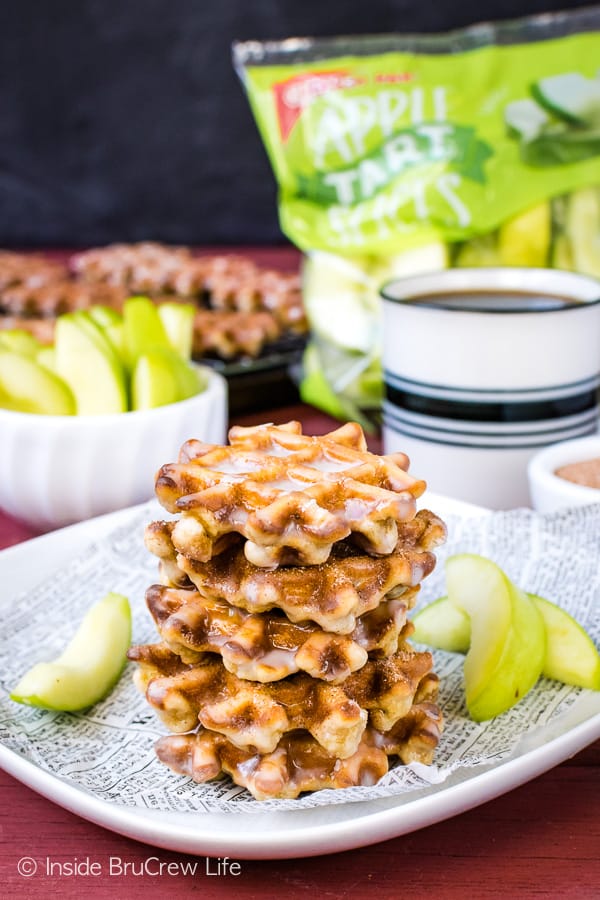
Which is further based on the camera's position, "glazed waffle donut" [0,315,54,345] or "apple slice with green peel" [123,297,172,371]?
"glazed waffle donut" [0,315,54,345]

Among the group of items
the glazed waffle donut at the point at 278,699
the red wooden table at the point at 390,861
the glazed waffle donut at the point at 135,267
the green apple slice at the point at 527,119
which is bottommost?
the glazed waffle donut at the point at 135,267

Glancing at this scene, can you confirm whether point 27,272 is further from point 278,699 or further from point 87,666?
point 278,699

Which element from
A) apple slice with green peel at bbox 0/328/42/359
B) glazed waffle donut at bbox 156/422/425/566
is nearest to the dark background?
apple slice with green peel at bbox 0/328/42/359

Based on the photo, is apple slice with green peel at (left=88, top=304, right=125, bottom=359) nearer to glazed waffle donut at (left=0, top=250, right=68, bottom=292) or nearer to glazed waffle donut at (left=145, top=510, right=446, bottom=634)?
glazed waffle donut at (left=145, top=510, right=446, bottom=634)

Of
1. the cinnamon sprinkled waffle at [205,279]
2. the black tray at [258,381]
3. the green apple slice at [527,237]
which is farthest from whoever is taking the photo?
the cinnamon sprinkled waffle at [205,279]

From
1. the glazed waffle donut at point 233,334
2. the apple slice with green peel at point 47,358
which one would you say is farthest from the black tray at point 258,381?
the apple slice with green peel at point 47,358

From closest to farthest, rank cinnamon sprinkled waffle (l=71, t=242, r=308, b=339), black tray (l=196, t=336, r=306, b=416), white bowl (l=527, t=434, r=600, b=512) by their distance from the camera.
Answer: white bowl (l=527, t=434, r=600, b=512)
black tray (l=196, t=336, r=306, b=416)
cinnamon sprinkled waffle (l=71, t=242, r=308, b=339)

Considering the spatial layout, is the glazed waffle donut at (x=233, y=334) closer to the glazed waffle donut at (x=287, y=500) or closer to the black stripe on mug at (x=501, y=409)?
the black stripe on mug at (x=501, y=409)

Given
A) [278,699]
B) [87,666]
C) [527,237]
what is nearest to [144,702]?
[87,666]
